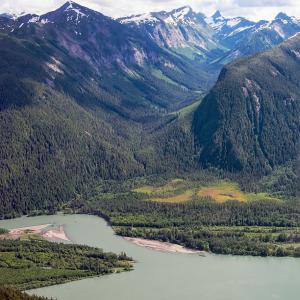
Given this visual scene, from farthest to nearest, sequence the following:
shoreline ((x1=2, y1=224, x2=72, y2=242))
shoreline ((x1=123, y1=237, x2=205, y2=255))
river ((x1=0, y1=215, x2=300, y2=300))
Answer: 1. shoreline ((x1=2, y1=224, x2=72, y2=242))
2. shoreline ((x1=123, y1=237, x2=205, y2=255))
3. river ((x1=0, y1=215, x2=300, y2=300))

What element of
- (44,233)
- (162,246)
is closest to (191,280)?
(162,246)

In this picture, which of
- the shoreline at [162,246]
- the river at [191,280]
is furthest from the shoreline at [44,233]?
the shoreline at [162,246]

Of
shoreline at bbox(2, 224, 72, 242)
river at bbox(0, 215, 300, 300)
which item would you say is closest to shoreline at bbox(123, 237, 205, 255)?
river at bbox(0, 215, 300, 300)

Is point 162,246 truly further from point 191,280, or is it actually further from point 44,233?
point 44,233

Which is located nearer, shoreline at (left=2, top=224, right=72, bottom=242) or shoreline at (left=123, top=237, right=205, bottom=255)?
shoreline at (left=123, top=237, right=205, bottom=255)

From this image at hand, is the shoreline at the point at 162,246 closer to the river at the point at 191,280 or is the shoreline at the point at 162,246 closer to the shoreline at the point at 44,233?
the river at the point at 191,280

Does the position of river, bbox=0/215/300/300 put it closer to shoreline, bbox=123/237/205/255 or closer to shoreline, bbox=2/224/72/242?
shoreline, bbox=123/237/205/255
